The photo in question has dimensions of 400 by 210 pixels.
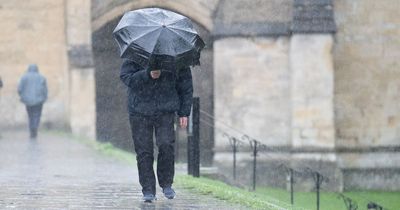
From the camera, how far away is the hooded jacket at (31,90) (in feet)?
69.9

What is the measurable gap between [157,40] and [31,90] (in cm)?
1200

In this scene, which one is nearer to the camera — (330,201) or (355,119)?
(330,201)

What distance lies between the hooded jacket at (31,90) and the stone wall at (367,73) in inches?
228

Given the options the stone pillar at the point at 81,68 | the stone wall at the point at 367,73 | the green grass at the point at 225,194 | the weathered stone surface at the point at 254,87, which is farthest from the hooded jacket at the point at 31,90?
the green grass at the point at 225,194

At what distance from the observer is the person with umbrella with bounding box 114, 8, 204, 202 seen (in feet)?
31.8

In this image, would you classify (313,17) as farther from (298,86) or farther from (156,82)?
(156,82)

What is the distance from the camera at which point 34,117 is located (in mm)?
21156

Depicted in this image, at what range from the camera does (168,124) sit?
9.91 m

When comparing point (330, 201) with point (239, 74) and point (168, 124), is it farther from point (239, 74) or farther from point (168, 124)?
point (168, 124)

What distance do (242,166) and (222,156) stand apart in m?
0.45

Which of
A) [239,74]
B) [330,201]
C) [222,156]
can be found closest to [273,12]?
[239,74]

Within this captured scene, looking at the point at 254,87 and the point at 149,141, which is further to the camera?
the point at 254,87

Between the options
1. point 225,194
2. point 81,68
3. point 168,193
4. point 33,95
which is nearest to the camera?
point 168,193

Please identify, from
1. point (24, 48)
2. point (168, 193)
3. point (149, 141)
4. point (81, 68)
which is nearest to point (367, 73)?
point (81, 68)
